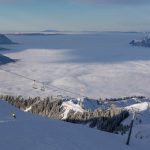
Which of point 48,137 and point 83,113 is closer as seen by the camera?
point 48,137

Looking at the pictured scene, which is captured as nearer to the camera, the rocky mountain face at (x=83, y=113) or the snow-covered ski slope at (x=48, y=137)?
the snow-covered ski slope at (x=48, y=137)

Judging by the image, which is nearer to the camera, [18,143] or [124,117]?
[18,143]

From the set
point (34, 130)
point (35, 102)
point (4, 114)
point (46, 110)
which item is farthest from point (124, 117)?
point (34, 130)

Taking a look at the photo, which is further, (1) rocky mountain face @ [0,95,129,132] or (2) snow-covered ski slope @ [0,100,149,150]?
(1) rocky mountain face @ [0,95,129,132]

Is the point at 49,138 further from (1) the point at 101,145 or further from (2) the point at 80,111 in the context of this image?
(2) the point at 80,111

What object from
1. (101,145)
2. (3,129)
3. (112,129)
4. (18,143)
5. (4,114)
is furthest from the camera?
(112,129)

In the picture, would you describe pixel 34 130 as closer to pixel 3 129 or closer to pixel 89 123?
pixel 3 129

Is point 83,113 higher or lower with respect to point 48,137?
higher

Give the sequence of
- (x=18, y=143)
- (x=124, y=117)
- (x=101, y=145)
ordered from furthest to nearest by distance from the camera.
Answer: (x=124, y=117) < (x=101, y=145) < (x=18, y=143)
